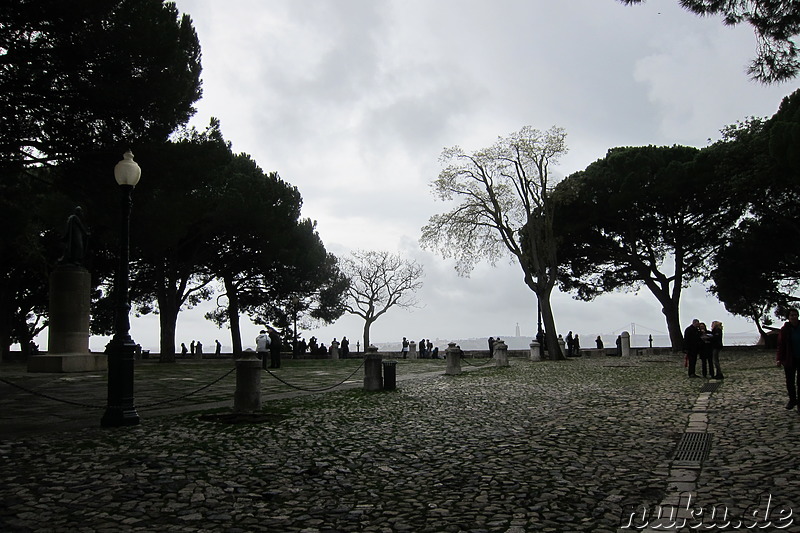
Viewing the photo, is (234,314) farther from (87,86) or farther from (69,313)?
(87,86)

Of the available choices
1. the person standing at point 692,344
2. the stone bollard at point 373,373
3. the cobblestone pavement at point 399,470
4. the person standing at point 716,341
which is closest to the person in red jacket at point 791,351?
the cobblestone pavement at point 399,470

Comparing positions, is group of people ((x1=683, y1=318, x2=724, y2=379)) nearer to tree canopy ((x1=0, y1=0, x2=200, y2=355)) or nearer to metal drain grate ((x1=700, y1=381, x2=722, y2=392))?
metal drain grate ((x1=700, y1=381, x2=722, y2=392))

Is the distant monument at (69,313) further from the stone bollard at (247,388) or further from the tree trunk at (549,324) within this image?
the tree trunk at (549,324)

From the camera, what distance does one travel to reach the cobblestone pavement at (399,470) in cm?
461

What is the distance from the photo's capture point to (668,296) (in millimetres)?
39438

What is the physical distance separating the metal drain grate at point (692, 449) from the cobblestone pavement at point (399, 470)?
0.12 metres

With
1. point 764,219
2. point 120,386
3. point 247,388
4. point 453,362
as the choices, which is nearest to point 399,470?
point 247,388

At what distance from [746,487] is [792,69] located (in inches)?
270

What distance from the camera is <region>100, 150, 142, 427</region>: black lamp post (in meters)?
8.92

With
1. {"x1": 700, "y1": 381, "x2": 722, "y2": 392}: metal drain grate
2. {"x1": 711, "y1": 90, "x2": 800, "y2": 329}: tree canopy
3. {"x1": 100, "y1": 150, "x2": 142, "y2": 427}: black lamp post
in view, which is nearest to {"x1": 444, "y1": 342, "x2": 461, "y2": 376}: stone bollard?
{"x1": 700, "y1": 381, "x2": 722, "y2": 392}: metal drain grate

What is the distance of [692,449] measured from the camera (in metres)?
6.97

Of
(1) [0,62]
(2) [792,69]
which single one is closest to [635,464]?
(2) [792,69]

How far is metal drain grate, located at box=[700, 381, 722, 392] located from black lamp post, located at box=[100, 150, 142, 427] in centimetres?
1189

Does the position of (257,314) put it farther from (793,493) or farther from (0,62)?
(793,493)
